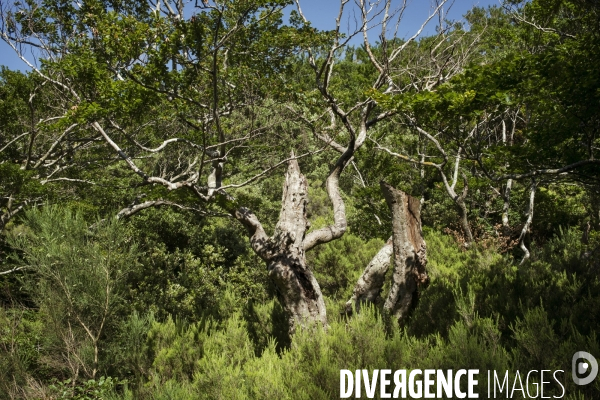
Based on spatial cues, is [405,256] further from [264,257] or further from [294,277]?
[264,257]

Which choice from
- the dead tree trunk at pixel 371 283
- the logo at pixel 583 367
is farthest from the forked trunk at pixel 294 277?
the logo at pixel 583 367

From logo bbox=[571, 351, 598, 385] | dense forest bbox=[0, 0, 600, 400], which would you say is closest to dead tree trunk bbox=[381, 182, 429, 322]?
dense forest bbox=[0, 0, 600, 400]

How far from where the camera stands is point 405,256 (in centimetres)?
623

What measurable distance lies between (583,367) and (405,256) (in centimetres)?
309

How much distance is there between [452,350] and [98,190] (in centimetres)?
985

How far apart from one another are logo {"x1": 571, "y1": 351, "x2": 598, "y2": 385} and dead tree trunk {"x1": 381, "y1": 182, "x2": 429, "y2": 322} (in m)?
2.81

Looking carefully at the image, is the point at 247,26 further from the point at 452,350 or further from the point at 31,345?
the point at 31,345

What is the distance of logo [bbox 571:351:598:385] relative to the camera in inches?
124

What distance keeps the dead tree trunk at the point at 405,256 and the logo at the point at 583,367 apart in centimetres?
281

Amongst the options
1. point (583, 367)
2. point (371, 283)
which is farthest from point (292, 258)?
point (583, 367)

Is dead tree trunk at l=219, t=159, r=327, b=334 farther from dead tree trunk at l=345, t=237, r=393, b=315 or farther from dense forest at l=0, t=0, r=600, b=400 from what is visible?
dead tree trunk at l=345, t=237, r=393, b=315

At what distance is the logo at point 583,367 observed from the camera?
124 inches

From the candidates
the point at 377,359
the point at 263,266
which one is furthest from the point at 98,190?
the point at 377,359

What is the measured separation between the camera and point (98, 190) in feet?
34.5
